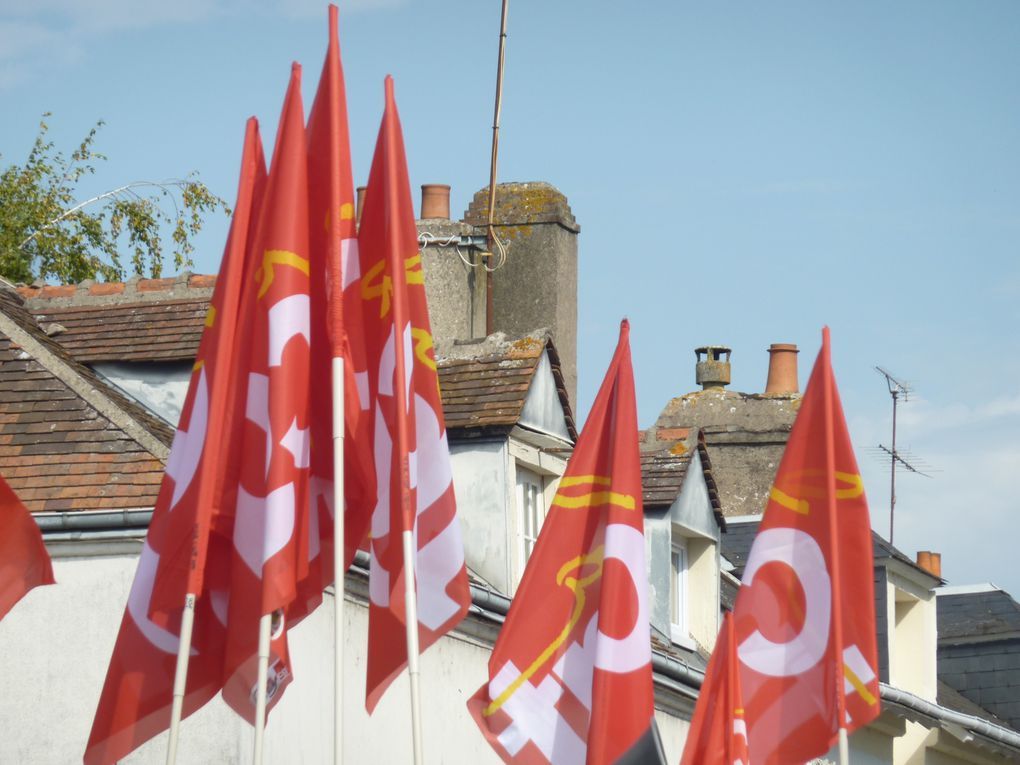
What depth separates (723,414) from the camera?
25000 millimetres

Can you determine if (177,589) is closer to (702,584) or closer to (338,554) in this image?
(338,554)

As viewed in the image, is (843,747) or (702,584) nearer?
(843,747)

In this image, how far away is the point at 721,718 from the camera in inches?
384

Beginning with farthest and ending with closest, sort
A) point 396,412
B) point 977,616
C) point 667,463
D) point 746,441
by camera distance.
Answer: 1. point 977,616
2. point 746,441
3. point 667,463
4. point 396,412

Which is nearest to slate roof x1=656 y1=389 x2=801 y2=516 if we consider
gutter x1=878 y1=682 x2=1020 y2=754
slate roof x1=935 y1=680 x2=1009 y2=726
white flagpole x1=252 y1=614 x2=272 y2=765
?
slate roof x1=935 y1=680 x2=1009 y2=726

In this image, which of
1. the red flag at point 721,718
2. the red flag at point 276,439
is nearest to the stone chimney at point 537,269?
the red flag at point 721,718

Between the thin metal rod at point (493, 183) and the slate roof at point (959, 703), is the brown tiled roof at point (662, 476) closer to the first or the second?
the thin metal rod at point (493, 183)

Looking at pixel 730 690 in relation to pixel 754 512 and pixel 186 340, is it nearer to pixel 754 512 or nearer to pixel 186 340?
pixel 186 340

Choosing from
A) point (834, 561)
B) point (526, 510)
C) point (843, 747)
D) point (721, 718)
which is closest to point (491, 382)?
point (526, 510)

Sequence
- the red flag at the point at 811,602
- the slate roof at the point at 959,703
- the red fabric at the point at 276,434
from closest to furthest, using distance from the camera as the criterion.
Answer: the red fabric at the point at 276,434
the red flag at the point at 811,602
the slate roof at the point at 959,703

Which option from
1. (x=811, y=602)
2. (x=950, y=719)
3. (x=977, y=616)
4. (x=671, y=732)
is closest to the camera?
(x=811, y=602)

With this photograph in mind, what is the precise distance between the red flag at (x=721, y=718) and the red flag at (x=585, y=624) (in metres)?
0.80

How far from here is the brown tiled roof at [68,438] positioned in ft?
39.5

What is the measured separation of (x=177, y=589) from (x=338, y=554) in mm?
757
